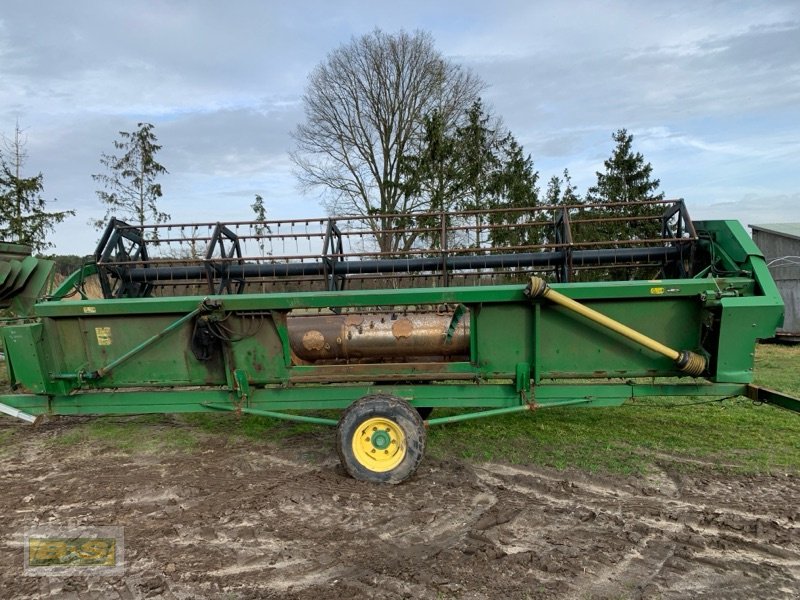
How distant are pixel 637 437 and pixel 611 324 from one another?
5.76 feet

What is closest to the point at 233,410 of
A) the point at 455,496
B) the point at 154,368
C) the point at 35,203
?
the point at 154,368

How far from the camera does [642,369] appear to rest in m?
4.54

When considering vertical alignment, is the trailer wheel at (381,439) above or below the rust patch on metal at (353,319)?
below

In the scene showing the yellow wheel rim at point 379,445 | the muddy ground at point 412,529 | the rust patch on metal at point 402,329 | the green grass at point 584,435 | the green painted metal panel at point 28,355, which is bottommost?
the muddy ground at point 412,529

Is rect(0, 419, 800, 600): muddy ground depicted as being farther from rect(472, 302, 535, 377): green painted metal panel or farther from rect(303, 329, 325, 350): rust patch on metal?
rect(303, 329, 325, 350): rust patch on metal

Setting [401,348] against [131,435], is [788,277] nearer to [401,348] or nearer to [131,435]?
[401,348]

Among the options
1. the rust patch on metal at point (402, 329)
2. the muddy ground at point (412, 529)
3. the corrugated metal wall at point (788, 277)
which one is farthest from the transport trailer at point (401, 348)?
the corrugated metal wall at point (788, 277)

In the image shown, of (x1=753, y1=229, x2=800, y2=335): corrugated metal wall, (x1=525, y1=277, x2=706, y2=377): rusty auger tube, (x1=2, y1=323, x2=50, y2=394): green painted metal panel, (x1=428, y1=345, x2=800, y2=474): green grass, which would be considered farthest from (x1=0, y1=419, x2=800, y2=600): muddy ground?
(x1=753, y1=229, x2=800, y2=335): corrugated metal wall

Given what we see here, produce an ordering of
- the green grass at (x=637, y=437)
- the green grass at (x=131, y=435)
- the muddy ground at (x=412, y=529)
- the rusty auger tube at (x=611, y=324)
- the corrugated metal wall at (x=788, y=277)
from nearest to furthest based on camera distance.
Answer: the muddy ground at (x=412, y=529) < the rusty auger tube at (x=611, y=324) < the green grass at (x=637, y=437) < the green grass at (x=131, y=435) < the corrugated metal wall at (x=788, y=277)

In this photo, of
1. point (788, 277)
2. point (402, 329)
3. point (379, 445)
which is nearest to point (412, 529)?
point (379, 445)

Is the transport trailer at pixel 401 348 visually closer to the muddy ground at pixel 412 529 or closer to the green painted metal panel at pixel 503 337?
the green painted metal panel at pixel 503 337

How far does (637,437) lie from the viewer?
5.37 metres

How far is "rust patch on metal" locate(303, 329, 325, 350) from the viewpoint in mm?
4875

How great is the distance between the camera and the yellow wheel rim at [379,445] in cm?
433
